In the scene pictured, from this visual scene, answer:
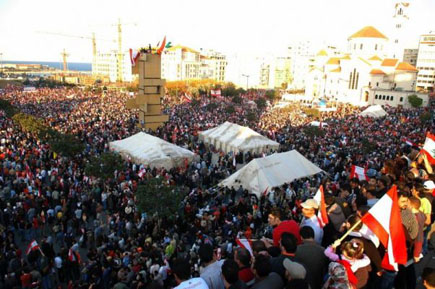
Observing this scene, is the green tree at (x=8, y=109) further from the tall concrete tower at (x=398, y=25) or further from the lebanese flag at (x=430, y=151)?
the tall concrete tower at (x=398, y=25)

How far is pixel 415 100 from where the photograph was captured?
4703 centimetres

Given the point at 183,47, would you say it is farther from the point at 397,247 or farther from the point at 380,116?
the point at 397,247

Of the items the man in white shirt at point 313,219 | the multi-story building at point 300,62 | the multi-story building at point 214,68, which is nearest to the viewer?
the man in white shirt at point 313,219

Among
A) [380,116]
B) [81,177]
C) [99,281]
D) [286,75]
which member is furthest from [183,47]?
[99,281]

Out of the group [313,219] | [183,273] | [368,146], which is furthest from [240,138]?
[183,273]

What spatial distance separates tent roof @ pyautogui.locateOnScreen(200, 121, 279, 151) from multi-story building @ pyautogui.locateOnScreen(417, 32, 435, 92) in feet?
221

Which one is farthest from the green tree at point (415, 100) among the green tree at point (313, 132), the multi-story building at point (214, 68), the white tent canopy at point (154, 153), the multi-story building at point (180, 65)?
the multi-story building at point (214, 68)

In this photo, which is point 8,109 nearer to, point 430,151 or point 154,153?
point 154,153

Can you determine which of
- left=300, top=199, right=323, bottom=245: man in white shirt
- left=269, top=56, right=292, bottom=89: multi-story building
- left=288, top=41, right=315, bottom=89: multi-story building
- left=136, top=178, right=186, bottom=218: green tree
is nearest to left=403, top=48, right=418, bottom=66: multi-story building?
left=288, top=41, right=315, bottom=89: multi-story building

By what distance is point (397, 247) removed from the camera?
4.38 m

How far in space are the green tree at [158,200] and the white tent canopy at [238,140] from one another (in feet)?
33.4

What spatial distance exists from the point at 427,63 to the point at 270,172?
77.4m

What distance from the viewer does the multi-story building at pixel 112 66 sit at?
13050 cm

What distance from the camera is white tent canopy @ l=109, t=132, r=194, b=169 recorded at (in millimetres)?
17797
